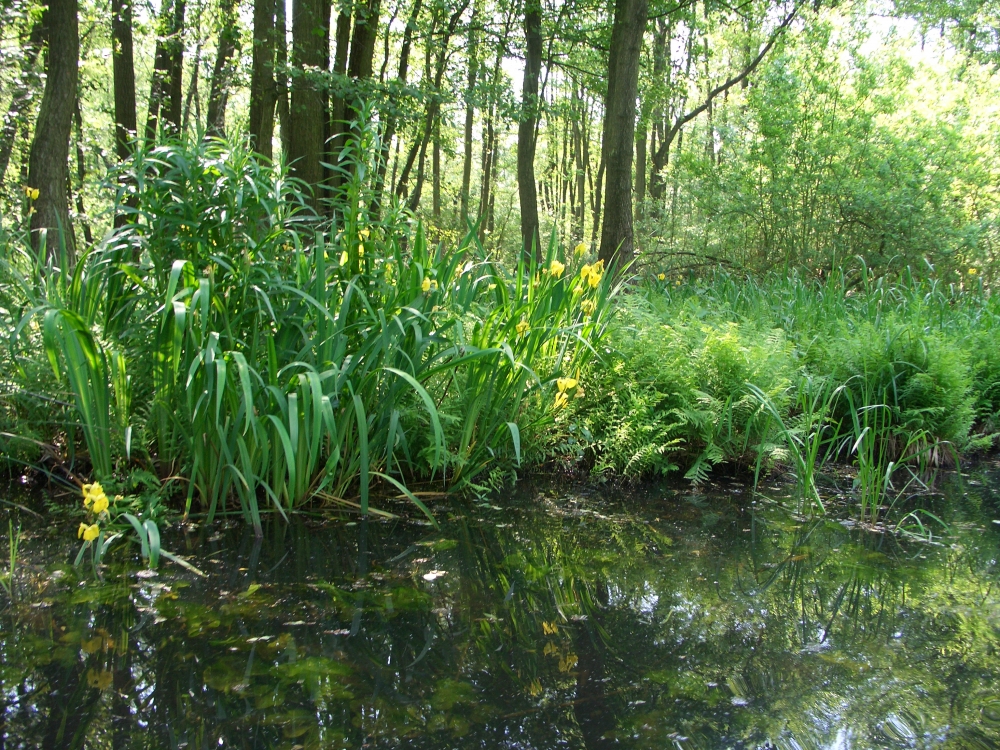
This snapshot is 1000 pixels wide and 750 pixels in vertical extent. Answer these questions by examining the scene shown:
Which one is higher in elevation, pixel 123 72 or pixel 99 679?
pixel 123 72

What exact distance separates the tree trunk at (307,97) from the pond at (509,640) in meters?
4.94

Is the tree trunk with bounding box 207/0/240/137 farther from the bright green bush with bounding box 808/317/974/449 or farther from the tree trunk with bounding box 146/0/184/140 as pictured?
the bright green bush with bounding box 808/317/974/449

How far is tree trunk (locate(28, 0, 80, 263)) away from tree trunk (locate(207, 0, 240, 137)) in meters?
2.01

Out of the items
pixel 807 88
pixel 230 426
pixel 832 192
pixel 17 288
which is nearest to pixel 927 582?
pixel 230 426

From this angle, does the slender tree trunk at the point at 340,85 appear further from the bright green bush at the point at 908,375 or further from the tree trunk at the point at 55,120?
the bright green bush at the point at 908,375

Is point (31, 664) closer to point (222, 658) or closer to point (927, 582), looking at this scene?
point (222, 658)

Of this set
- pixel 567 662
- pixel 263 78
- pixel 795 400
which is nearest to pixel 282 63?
pixel 263 78

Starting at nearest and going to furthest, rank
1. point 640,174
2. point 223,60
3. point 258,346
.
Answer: point 258,346 < point 223,60 < point 640,174

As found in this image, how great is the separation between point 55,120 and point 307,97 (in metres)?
2.19

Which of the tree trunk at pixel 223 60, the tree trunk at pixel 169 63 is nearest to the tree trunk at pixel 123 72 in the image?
the tree trunk at pixel 169 63

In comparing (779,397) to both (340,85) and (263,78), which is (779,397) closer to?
(340,85)

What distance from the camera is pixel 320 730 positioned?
1.43 meters

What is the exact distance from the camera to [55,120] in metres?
6.33

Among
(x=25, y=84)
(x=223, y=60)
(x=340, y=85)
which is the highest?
(x=223, y=60)
